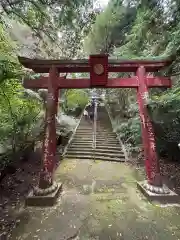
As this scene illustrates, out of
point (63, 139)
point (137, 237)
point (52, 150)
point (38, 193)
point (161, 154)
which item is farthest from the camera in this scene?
point (63, 139)

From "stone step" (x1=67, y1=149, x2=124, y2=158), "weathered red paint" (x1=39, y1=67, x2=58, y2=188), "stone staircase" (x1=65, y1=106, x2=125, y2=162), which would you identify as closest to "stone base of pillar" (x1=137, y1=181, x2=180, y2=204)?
"weathered red paint" (x1=39, y1=67, x2=58, y2=188)

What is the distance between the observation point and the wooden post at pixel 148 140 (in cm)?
543

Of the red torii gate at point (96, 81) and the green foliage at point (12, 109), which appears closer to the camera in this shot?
the green foliage at point (12, 109)

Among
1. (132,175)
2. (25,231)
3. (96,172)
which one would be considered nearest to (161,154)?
(132,175)

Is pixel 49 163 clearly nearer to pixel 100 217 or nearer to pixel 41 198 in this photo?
pixel 41 198

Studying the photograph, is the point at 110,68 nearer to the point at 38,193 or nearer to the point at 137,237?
the point at 38,193

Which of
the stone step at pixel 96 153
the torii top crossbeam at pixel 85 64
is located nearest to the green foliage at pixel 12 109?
the torii top crossbeam at pixel 85 64

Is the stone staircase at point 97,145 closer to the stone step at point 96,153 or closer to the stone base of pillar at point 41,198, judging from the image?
the stone step at point 96,153

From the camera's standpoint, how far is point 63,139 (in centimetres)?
1196

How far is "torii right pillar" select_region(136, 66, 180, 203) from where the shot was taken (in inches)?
200

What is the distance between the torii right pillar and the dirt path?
308 mm

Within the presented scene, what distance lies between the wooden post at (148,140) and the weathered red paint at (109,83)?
205 mm

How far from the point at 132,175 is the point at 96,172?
1356 millimetres

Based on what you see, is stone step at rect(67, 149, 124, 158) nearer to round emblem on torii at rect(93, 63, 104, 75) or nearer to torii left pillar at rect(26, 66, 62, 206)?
torii left pillar at rect(26, 66, 62, 206)
